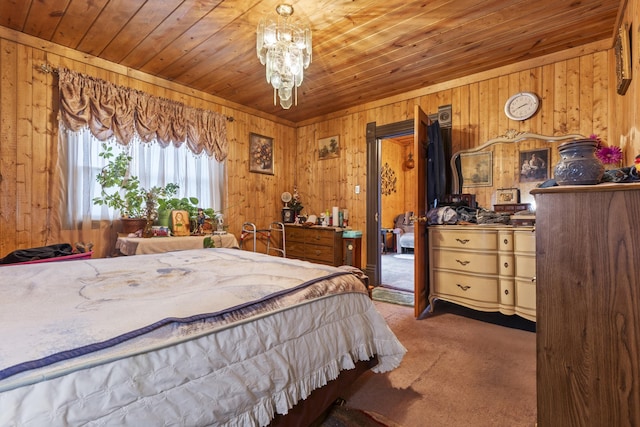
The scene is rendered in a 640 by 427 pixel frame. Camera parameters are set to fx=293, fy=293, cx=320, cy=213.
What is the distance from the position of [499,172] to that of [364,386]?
257cm

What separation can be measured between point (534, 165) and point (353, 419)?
285 centimetres

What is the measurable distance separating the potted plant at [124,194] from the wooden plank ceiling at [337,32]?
3.31ft

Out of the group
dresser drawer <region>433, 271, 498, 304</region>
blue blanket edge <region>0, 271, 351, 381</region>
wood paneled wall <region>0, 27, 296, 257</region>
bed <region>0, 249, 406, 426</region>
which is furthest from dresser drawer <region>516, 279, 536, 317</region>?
wood paneled wall <region>0, 27, 296, 257</region>

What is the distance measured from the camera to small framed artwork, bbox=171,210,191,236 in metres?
3.17

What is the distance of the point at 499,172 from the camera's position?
307 centimetres

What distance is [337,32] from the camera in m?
2.48

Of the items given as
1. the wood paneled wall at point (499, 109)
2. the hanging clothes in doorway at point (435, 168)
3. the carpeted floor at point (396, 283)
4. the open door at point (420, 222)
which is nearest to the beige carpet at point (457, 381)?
the open door at point (420, 222)

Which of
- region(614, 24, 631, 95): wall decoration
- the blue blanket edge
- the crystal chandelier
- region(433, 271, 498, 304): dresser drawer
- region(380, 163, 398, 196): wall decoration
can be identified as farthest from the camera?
region(380, 163, 398, 196): wall decoration

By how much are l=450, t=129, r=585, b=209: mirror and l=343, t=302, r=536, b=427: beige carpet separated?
1.35 metres

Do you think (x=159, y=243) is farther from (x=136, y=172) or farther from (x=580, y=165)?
(x=580, y=165)

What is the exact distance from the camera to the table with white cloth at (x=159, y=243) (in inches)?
104

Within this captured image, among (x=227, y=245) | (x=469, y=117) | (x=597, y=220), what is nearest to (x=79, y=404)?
(x=597, y=220)

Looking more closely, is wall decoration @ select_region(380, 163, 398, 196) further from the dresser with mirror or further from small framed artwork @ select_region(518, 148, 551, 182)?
small framed artwork @ select_region(518, 148, 551, 182)

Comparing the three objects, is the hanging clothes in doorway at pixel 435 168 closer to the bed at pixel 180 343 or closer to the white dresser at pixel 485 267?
the white dresser at pixel 485 267
